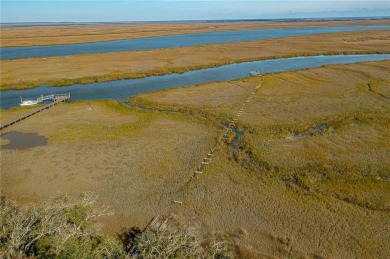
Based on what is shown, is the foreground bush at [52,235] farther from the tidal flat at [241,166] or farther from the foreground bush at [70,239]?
the tidal flat at [241,166]

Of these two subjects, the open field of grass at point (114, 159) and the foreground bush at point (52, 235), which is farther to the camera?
the open field of grass at point (114, 159)

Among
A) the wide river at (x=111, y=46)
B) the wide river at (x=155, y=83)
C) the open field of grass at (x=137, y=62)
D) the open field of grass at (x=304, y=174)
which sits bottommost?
the open field of grass at (x=304, y=174)

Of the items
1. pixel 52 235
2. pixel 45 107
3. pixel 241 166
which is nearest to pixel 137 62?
pixel 45 107

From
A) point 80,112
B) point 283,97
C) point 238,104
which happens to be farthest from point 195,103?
point 80,112

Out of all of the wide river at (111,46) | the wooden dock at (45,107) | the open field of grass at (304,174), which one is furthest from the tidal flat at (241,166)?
the wide river at (111,46)

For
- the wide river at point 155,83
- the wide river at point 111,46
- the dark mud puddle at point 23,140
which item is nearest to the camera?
the dark mud puddle at point 23,140

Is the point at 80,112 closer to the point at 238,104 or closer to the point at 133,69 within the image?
the point at 238,104
